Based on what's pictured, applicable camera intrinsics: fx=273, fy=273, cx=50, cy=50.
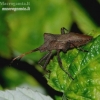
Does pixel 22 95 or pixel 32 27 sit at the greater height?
pixel 32 27

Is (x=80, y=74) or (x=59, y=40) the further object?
(x=59, y=40)

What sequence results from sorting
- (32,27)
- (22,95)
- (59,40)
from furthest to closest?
1. (32,27)
2. (59,40)
3. (22,95)

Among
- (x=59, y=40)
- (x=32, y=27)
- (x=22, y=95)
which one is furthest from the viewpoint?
(x=32, y=27)

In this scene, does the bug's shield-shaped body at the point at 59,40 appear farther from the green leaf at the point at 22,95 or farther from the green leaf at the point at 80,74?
the green leaf at the point at 22,95

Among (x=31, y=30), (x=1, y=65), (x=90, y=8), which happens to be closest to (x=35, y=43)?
(x=31, y=30)

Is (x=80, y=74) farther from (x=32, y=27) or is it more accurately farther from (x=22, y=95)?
(x=32, y=27)

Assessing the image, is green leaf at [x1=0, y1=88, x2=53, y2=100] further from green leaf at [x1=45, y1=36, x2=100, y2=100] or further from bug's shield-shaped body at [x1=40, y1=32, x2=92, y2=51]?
bug's shield-shaped body at [x1=40, y1=32, x2=92, y2=51]

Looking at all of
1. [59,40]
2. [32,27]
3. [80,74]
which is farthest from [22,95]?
[32,27]

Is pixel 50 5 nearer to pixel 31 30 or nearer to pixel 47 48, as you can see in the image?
pixel 31 30
